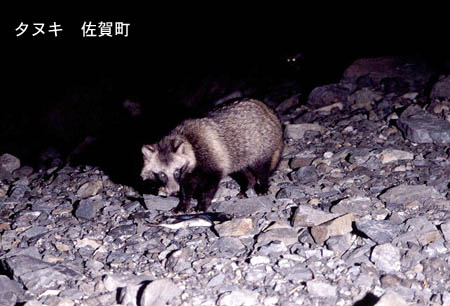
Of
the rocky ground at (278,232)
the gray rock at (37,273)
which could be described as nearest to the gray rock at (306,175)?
the rocky ground at (278,232)

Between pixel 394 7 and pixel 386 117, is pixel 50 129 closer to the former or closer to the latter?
pixel 386 117

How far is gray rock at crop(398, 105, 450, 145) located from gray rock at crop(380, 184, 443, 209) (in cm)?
142

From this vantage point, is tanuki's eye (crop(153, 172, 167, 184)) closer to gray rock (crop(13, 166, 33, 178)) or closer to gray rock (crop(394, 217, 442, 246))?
gray rock (crop(394, 217, 442, 246))

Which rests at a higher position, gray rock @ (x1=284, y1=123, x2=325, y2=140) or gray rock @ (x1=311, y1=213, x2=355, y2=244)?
gray rock @ (x1=284, y1=123, x2=325, y2=140)

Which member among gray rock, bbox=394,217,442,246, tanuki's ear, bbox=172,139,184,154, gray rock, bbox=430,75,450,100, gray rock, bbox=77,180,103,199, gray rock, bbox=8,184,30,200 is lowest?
gray rock, bbox=8,184,30,200

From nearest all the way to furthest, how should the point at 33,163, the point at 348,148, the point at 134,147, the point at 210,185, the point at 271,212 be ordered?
the point at 271,212 < the point at 210,185 < the point at 348,148 < the point at 134,147 < the point at 33,163

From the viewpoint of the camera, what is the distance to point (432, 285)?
366cm

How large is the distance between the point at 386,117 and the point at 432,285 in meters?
3.93

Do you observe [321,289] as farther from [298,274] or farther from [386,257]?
[386,257]

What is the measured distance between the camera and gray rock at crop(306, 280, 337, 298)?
3.65 metres

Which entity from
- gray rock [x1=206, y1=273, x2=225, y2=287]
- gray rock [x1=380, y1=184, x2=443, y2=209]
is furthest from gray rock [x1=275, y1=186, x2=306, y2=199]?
gray rock [x1=206, y1=273, x2=225, y2=287]

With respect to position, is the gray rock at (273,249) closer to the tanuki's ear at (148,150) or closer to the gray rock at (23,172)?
the tanuki's ear at (148,150)

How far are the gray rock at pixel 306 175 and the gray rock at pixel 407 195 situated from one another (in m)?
0.93

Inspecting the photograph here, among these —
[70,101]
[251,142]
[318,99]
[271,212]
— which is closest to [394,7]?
[318,99]
